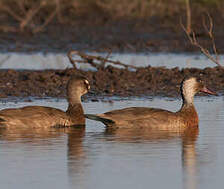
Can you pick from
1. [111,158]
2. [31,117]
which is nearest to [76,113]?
[31,117]

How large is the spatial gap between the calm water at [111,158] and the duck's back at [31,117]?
0.21 m

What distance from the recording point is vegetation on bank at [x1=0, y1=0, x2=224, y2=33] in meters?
28.8

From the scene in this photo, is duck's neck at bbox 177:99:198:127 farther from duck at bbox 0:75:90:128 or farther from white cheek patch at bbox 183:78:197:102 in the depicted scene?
duck at bbox 0:75:90:128

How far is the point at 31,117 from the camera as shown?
12859 millimetres

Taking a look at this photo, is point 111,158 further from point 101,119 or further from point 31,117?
point 31,117

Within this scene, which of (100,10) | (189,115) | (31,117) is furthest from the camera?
(100,10)

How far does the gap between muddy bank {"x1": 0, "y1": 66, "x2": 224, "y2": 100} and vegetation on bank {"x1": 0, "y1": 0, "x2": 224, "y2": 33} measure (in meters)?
10.2

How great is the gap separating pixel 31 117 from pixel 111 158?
10.0 ft

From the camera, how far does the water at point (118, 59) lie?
797 inches

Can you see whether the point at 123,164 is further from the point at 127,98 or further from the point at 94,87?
the point at 94,87

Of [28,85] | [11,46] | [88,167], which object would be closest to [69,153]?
[88,167]

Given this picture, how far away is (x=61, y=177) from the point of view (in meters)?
9.05

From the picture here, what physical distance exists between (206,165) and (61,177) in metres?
1.76

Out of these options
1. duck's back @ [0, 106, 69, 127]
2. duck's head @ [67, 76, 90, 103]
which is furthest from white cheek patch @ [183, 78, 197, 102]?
duck's back @ [0, 106, 69, 127]
